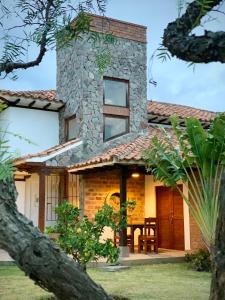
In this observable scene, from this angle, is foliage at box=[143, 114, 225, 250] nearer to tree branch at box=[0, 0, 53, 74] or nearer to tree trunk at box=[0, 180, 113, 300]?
tree trunk at box=[0, 180, 113, 300]

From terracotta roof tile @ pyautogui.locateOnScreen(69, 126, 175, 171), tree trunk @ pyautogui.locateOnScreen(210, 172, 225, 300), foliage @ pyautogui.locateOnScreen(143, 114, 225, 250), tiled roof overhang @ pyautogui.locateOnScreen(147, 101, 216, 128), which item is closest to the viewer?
tree trunk @ pyautogui.locateOnScreen(210, 172, 225, 300)

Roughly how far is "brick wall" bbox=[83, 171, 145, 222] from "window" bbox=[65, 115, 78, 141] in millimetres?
1845

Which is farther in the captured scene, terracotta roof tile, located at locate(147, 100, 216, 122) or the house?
terracotta roof tile, located at locate(147, 100, 216, 122)

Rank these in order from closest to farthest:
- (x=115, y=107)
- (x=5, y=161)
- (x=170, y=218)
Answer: (x=5, y=161)
(x=170, y=218)
(x=115, y=107)

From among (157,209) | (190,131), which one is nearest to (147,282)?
(190,131)

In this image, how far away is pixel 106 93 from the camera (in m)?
15.6

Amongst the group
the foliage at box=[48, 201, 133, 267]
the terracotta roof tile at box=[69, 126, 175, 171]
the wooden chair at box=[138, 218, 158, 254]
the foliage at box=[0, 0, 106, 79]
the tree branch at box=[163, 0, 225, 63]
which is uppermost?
the terracotta roof tile at box=[69, 126, 175, 171]

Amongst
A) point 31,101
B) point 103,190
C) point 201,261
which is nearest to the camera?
point 201,261

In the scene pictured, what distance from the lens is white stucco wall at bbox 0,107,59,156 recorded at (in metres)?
15.6

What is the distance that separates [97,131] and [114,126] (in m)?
0.82

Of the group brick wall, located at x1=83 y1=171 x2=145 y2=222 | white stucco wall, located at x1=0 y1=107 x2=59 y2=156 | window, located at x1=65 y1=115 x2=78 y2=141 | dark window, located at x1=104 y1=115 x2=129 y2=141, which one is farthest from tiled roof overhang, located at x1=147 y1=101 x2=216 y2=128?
white stucco wall, located at x1=0 y1=107 x2=59 y2=156

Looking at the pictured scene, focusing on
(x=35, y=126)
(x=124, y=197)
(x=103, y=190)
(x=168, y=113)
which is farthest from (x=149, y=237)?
(x=35, y=126)

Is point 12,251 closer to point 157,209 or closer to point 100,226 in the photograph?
point 100,226

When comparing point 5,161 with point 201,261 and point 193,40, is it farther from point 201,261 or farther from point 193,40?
point 201,261
